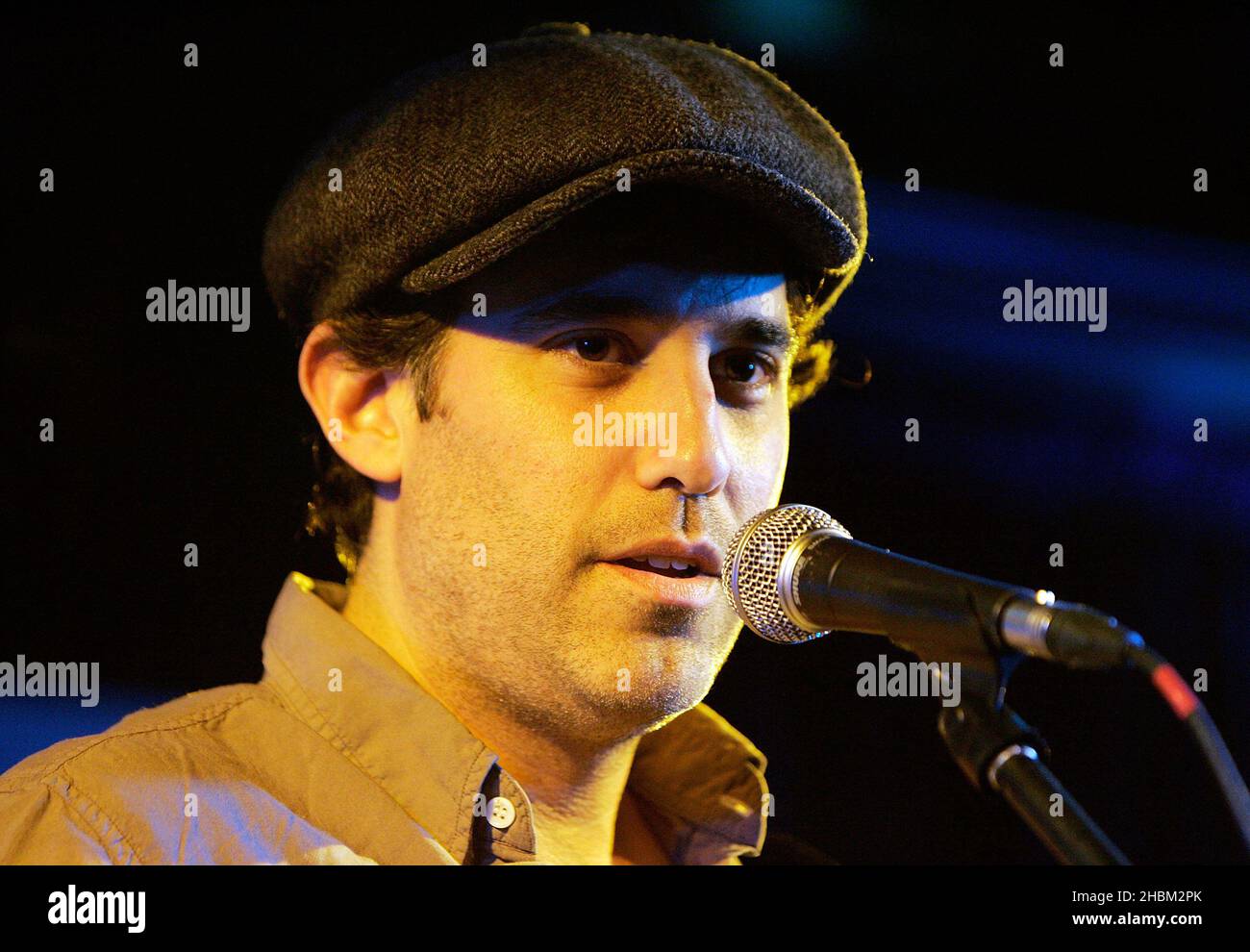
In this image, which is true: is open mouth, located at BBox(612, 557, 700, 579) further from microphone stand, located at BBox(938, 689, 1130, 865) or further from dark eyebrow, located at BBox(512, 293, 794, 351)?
microphone stand, located at BBox(938, 689, 1130, 865)

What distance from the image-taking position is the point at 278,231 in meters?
2.12

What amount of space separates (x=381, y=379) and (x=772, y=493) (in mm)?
654

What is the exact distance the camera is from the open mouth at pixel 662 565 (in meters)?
1.86

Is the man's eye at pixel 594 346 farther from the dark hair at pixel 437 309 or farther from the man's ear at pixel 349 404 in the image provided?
the man's ear at pixel 349 404

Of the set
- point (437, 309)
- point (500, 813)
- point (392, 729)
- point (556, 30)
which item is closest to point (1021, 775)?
point (500, 813)

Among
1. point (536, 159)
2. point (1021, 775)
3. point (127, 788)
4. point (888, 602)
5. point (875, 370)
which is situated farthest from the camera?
point (875, 370)

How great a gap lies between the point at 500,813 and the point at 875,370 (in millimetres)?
1320

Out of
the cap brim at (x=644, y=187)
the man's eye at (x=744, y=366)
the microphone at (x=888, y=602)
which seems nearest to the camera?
the microphone at (x=888, y=602)

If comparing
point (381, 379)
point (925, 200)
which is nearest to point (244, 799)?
point (381, 379)

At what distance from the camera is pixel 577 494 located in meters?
1.86

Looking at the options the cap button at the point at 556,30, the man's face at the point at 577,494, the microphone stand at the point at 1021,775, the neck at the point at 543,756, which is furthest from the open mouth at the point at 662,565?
the cap button at the point at 556,30

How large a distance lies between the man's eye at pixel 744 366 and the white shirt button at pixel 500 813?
741mm

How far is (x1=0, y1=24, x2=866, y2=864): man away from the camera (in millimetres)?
1790

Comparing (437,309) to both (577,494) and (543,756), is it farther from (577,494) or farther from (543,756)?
(543,756)
